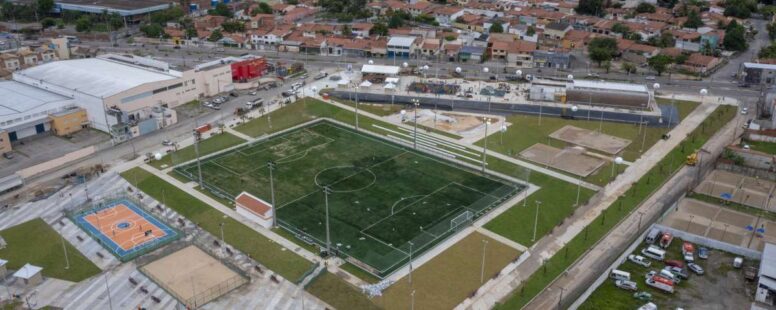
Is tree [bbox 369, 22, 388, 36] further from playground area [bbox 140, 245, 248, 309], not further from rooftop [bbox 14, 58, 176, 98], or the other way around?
playground area [bbox 140, 245, 248, 309]

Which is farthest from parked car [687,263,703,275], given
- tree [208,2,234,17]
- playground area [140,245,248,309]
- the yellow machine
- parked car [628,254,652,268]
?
tree [208,2,234,17]

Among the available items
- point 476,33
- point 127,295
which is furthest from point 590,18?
point 127,295

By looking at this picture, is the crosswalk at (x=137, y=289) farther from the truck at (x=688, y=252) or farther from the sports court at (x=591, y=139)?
the sports court at (x=591, y=139)

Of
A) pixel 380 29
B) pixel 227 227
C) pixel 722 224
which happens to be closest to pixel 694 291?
pixel 722 224

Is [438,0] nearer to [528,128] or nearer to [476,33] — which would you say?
[476,33]

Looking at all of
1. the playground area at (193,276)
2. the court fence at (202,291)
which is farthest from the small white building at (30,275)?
the playground area at (193,276)
